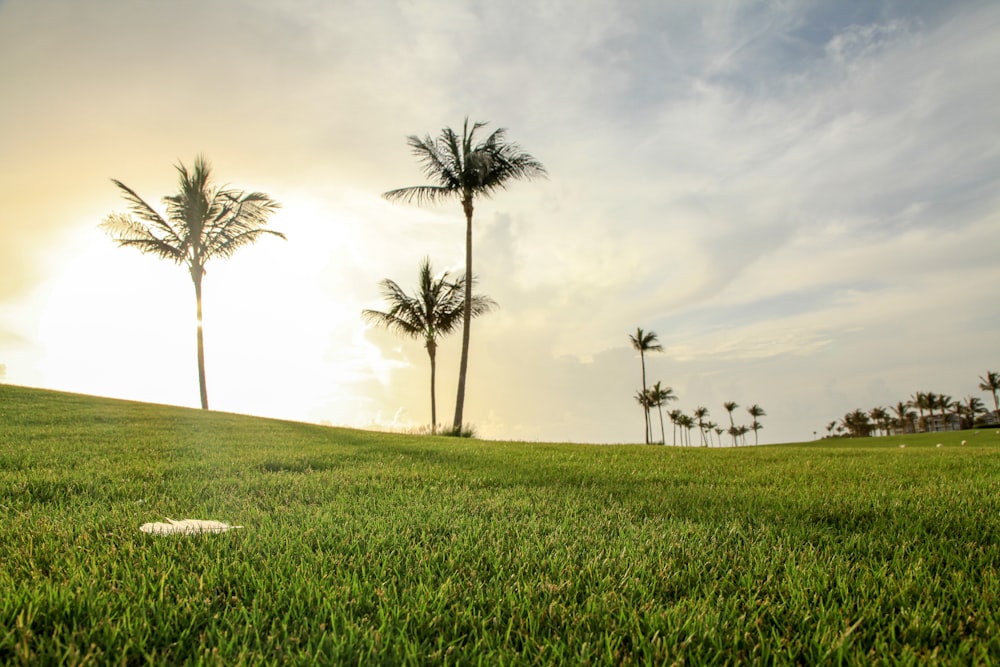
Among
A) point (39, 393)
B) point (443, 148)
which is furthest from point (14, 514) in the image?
point (443, 148)

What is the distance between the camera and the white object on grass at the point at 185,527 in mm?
2773

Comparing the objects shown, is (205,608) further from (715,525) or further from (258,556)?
(715,525)

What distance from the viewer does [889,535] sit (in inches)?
114

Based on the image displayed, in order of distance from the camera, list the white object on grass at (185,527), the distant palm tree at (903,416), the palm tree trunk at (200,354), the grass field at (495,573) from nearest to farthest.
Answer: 1. the grass field at (495,573)
2. the white object on grass at (185,527)
3. the palm tree trunk at (200,354)
4. the distant palm tree at (903,416)

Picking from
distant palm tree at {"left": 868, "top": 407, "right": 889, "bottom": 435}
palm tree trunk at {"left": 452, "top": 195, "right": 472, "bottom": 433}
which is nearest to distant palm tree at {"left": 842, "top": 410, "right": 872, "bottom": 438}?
distant palm tree at {"left": 868, "top": 407, "right": 889, "bottom": 435}

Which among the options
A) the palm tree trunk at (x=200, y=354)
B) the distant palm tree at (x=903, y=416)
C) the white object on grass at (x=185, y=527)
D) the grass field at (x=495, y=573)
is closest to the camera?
A: the grass field at (x=495, y=573)

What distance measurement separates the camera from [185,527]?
284 centimetres

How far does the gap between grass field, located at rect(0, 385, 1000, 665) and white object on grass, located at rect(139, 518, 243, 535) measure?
8cm

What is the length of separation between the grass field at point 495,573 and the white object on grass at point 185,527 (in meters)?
0.08

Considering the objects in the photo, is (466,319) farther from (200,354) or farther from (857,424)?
(857,424)

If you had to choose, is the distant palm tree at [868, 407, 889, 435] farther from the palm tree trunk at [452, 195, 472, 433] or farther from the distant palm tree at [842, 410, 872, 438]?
the palm tree trunk at [452, 195, 472, 433]

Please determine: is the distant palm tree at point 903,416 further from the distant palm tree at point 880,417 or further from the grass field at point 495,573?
the grass field at point 495,573

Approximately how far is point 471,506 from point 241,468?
10.0ft

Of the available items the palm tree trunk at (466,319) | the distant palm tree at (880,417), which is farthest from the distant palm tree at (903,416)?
the palm tree trunk at (466,319)
